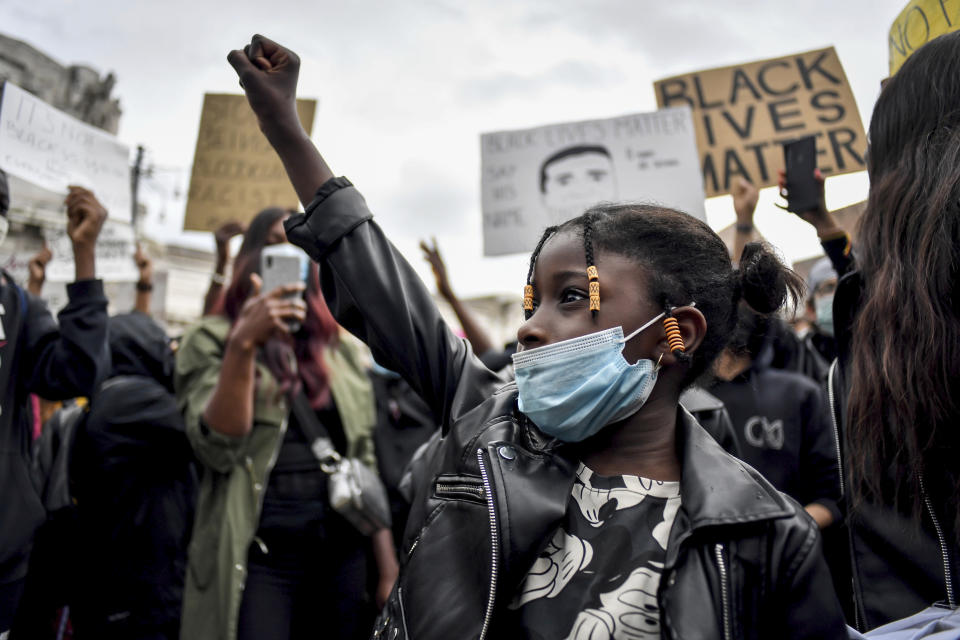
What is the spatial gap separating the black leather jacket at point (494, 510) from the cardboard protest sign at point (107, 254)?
128 inches

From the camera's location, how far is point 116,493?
10.9 ft

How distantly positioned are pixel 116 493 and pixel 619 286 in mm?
2786

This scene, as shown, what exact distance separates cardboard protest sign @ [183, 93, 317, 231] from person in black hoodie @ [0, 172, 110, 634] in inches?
50.1

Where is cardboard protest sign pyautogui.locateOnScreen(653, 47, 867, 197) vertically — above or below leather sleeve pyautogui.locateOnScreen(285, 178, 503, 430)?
above

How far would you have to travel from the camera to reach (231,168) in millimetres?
4133

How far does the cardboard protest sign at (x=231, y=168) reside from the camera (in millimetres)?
3898

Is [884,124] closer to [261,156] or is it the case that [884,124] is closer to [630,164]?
[630,164]

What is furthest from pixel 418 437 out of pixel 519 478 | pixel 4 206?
pixel 519 478

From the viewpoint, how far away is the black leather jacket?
1.25 metres

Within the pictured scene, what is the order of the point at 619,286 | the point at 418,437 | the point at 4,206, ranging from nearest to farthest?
the point at 619,286 → the point at 4,206 → the point at 418,437

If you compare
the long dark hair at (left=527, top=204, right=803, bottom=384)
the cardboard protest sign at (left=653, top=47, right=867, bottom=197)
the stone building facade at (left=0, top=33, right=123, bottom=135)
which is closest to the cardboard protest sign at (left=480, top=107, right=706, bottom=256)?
the cardboard protest sign at (left=653, top=47, right=867, bottom=197)

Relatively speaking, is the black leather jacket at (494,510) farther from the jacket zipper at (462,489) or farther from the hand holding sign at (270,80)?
the hand holding sign at (270,80)

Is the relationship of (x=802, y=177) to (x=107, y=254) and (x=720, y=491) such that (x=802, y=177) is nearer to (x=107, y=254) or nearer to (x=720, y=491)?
(x=720, y=491)

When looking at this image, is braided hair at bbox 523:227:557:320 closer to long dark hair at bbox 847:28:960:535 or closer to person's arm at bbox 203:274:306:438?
long dark hair at bbox 847:28:960:535
